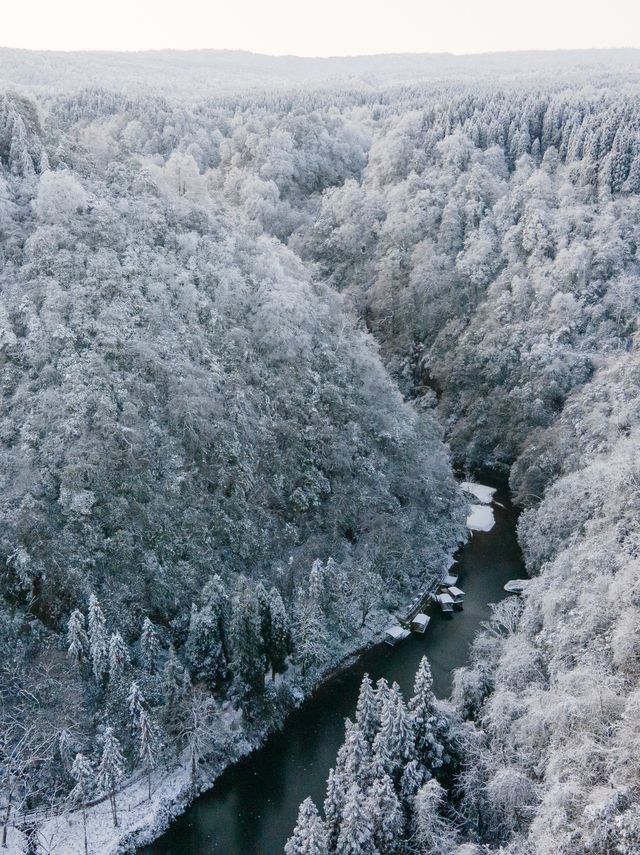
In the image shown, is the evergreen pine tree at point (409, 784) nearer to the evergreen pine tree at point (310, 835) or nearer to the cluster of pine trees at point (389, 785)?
the cluster of pine trees at point (389, 785)

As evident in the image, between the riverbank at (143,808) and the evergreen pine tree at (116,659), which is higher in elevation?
the evergreen pine tree at (116,659)

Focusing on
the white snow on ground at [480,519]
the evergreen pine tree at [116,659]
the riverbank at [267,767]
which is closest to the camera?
the riverbank at [267,767]

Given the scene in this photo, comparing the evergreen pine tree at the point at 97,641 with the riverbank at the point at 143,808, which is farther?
the evergreen pine tree at the point at 97,641

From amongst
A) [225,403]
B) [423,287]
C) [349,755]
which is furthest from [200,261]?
[349,755]

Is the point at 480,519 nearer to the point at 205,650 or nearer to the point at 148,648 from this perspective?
the point at 205,650

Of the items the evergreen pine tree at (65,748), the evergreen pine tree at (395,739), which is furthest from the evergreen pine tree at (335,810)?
the evergreen pine tree at (65,748)

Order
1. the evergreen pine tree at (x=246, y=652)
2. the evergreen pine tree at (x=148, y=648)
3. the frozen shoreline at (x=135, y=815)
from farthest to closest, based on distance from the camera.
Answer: the evergreen pine tree at (x=246, y=652) < the evergreen pine tree at (x=148, y=648) < the frozen shoreline at (x=135, y=815)

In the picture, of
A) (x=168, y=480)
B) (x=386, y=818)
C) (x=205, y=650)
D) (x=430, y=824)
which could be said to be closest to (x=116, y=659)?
(x=205, y=650)

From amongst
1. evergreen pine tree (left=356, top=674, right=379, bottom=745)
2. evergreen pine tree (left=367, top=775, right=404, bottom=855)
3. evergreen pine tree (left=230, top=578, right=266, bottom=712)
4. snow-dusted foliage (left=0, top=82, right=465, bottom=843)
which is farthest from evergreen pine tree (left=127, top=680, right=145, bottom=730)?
evergreen pine tree (left=367, top=775, right=404, bottom=855)
